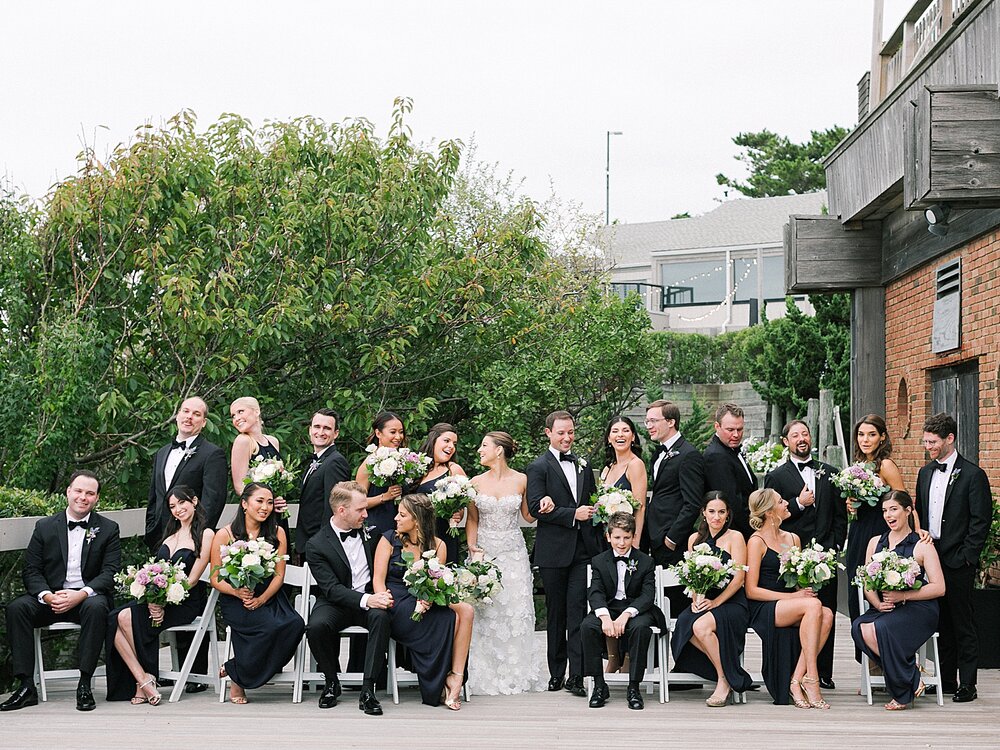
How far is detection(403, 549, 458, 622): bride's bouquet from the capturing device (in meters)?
7.71

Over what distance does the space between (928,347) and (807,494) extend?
10.3 ft

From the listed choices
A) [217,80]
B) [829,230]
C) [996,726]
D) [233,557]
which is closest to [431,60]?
[217,80]

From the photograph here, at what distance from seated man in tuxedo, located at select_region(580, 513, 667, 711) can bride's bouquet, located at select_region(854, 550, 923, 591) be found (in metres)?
1.27

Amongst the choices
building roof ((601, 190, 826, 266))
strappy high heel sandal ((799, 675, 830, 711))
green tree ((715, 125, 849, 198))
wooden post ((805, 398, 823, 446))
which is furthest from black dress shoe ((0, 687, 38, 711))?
green tree ((715, 125, 849, 198))

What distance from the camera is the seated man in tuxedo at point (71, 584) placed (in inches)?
300

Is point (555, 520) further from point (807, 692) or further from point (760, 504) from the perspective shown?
point (807, 692)

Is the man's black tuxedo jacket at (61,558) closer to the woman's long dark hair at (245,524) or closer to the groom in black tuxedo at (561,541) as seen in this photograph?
the woman's long dark hair at (245,524)

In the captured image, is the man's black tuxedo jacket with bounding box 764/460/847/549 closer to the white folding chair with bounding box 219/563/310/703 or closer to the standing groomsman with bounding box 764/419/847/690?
the standing groomsman with bounding box 764/419/847/690

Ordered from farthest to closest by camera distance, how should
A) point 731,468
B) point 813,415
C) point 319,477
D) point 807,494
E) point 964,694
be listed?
point 813,415 < point 319,477 < point 807,494 < point 731,468 < point 964,694

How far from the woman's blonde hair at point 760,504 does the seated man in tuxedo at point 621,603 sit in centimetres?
68

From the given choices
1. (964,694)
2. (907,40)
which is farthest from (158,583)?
(907,40)

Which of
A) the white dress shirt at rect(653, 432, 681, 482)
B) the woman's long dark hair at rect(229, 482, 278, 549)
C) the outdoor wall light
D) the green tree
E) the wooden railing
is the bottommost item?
the woman's long dark hair at rect(229, 482, 278, 549)

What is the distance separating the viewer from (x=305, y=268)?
11758 millimetres

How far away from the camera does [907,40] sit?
10.9 meters
